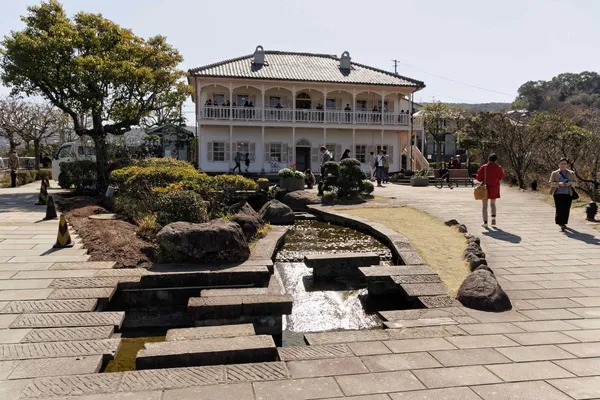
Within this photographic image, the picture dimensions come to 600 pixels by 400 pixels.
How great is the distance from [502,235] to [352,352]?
21.5 feet

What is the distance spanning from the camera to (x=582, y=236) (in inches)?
372

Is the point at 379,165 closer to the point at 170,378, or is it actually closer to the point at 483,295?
the point at 483,295

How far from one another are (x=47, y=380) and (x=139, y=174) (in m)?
8.01

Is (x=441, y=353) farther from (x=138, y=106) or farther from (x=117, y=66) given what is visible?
(x=138, y=106)

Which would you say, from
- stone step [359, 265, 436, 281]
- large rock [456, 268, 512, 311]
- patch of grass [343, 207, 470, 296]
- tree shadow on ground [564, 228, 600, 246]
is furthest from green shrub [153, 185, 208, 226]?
tree shadow on ground [564, 228, 600, 246]

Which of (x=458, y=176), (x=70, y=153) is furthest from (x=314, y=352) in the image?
(x=70, y=153)

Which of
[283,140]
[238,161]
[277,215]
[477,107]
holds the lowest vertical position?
[277,215]

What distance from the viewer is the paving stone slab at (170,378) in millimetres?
3529

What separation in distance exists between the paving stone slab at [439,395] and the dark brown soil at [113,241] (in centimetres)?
461

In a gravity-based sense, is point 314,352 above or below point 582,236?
below

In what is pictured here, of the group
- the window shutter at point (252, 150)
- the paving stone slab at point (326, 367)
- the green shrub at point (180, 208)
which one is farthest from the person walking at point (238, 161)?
the paving stone slab at point (326, 367)

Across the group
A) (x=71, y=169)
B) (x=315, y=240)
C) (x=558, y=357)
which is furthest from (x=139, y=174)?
(x=558, y=357)

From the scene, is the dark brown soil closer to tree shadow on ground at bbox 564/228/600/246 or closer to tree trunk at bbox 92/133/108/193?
tree trunk at bbox 92/133/108/193

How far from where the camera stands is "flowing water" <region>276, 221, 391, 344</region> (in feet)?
19.5
